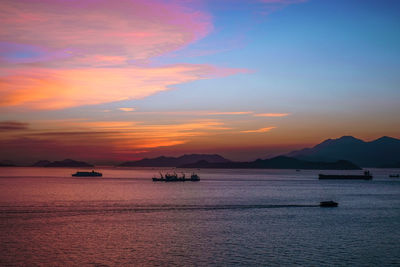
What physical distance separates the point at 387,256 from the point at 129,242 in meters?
29.5

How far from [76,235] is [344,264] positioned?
112 feet

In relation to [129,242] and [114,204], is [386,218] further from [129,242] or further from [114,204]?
[114,204]

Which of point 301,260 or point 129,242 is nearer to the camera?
point 301,260

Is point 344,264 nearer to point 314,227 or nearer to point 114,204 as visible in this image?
point 314,227

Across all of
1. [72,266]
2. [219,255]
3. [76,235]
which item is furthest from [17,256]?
[219,255]

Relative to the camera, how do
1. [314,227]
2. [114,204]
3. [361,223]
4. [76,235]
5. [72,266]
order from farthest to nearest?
[114,204] < [361,223] < [314,227] < [76,235] < [72,266]

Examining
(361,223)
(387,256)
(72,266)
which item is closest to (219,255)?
(72,266)

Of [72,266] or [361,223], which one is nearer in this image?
[72,266]

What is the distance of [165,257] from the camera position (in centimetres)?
4428

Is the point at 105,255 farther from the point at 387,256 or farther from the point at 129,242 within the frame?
the point at 387,256

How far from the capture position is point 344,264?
4131 cm

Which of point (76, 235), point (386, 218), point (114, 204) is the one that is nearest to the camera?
point (76, 235)

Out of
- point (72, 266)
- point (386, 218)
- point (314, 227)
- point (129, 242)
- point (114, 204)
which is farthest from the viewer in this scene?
point (114, 204)

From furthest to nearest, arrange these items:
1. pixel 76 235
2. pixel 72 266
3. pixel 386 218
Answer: pixel 386 218 → pixel 76 235 → pixel 72 266
